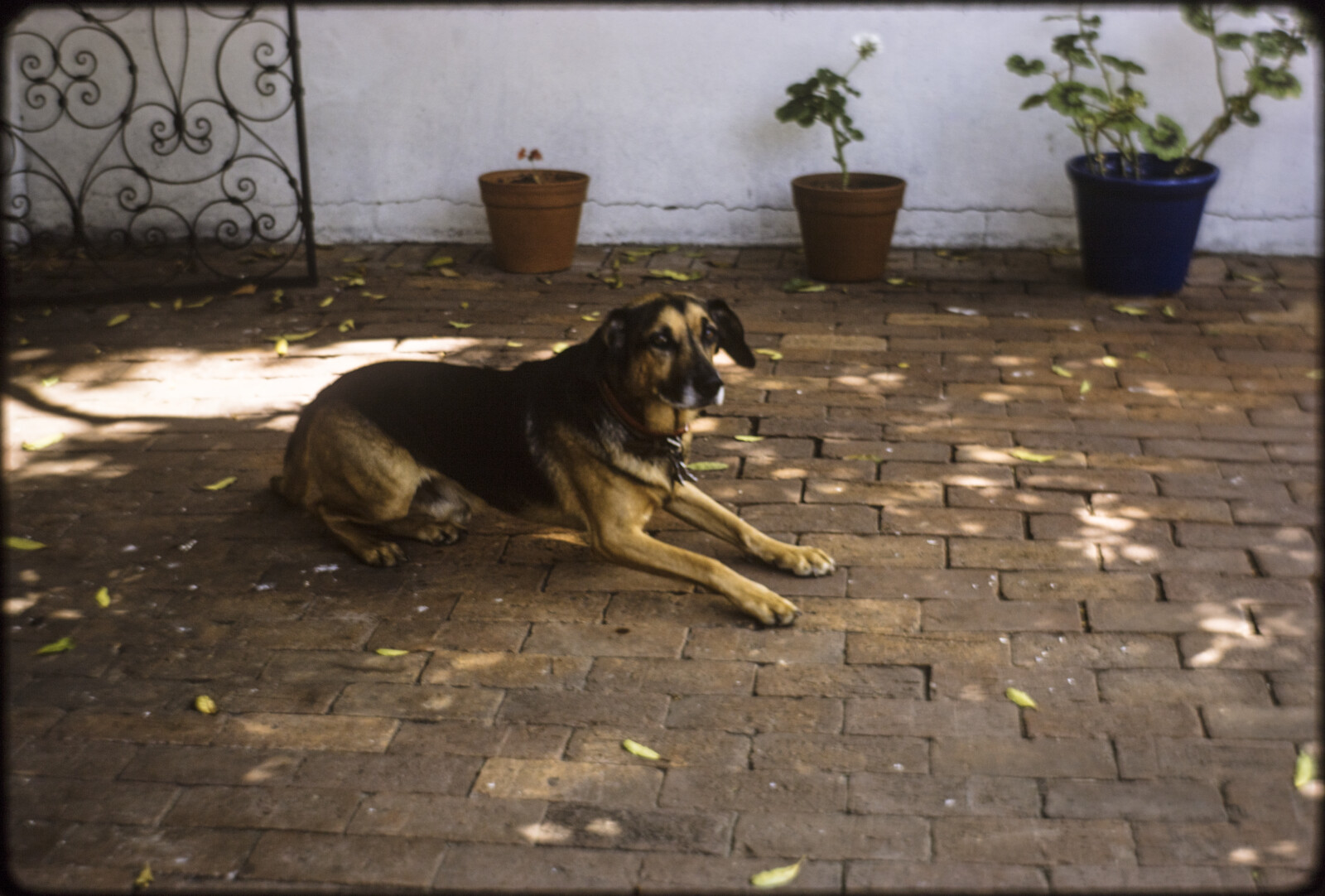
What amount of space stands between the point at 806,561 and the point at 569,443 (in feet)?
3.24

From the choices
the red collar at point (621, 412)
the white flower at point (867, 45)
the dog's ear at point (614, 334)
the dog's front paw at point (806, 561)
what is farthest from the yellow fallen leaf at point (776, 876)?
the white flower at point (867, 45)

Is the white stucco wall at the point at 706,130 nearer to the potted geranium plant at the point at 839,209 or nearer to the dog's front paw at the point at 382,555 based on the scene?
the potted geranium plant at the point at 839,209

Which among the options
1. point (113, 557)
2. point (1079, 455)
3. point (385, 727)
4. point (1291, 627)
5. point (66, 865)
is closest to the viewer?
point (66, 865)

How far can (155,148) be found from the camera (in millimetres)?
8836

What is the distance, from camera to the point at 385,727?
361 centimetres

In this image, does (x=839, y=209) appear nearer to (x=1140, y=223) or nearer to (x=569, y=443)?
(x=1140, y=223)

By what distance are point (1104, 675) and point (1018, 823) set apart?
2.67ft

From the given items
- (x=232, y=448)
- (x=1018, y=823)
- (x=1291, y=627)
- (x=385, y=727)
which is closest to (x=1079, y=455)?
(x=1291, y=627)

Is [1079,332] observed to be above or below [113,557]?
above

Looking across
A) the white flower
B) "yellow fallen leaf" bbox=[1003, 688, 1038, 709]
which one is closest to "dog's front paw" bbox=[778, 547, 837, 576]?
"yellow fallen leaf" bbox=[1003, 688, 1038, 709]

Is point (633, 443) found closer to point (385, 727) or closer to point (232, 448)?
point (385, 727)

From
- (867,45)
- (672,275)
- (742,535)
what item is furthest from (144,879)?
(867,45)

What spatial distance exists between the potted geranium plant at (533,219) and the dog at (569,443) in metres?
3.68

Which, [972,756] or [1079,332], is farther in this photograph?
[1079,332]
